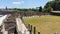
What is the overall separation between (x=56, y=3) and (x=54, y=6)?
2.36 metres

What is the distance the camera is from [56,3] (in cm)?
8056

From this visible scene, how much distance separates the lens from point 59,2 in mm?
79688

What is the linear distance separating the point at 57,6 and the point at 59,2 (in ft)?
12.3

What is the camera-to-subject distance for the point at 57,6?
76562 millimetres

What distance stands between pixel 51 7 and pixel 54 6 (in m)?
1.20

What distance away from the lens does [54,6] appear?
7881 centimetres

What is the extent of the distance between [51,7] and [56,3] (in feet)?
10.6

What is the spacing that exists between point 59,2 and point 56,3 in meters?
1.39

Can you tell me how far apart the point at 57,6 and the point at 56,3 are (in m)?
4.23

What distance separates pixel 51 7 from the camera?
78.8m

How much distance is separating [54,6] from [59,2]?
2.70 m

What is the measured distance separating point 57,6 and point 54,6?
7.89ft
